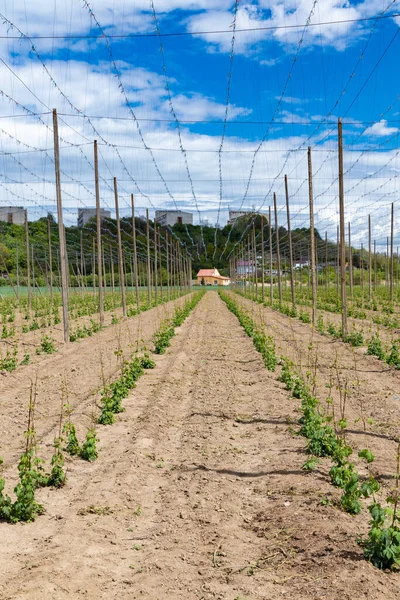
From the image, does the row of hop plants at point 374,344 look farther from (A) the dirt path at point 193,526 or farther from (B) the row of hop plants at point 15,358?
(B) the row of hop plants at point 15,358

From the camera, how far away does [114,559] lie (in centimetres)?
441

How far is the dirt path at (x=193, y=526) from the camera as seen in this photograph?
12.9ft

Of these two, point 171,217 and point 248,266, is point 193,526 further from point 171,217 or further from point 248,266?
point 248,266

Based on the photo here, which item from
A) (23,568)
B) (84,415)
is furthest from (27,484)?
(84,415)

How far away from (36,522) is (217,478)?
1786mm

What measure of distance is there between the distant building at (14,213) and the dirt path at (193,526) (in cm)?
2119

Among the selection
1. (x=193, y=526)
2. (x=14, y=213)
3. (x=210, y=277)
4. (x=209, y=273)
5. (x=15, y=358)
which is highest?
(x=14, y=213)

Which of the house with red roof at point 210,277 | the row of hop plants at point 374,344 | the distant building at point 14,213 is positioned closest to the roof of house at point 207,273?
the house with red roof at point 210,277

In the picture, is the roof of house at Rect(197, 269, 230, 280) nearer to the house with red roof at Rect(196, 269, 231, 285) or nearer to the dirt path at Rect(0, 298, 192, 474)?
the house with red roof at Rect(196, 269, 231, 285)

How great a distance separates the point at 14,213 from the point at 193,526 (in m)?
26.8

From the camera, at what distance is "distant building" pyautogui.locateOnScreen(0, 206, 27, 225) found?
28.1 meters

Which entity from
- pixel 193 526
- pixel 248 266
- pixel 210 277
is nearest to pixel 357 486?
pixel 193 526

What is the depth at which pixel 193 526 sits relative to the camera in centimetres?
497

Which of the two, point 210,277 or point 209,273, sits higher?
point 209,273
